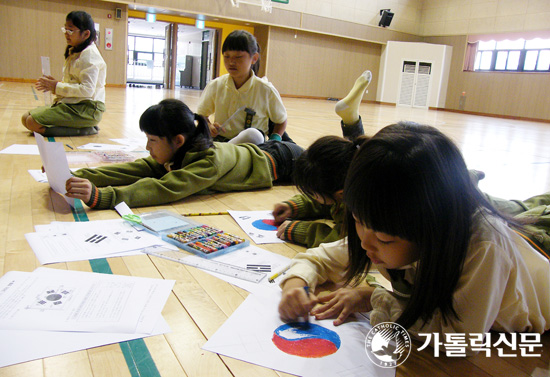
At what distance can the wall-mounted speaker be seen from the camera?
1123cm

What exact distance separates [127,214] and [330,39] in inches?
415

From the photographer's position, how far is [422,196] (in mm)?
691

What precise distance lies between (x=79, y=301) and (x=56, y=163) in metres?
0.78

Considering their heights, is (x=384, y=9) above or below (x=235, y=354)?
above

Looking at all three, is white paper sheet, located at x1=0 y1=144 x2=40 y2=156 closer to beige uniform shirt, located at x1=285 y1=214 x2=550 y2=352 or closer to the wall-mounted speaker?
beige uniform shirt, located at x1=285 y1=214 x2=550 y2=352

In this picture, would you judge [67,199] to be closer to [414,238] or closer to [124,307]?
[124,307]

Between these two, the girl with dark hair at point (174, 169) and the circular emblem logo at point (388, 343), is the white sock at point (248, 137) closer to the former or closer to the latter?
the girl with dark hair at point (174, 169)

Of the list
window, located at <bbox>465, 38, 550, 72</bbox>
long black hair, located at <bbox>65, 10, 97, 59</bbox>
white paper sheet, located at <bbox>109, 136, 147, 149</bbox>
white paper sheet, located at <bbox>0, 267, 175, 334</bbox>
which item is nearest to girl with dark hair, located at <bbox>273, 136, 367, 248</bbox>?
white paper sheet, located at <bbox>0, 267, 175, 334</bbox>

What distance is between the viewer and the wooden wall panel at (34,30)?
314 inches

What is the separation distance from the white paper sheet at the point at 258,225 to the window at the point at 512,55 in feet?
33.8

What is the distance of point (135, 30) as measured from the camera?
1566cm

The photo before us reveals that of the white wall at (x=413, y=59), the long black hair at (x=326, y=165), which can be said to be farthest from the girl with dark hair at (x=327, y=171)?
the white wall at (x=413, y=59)

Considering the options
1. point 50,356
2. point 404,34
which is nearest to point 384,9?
point 404,34

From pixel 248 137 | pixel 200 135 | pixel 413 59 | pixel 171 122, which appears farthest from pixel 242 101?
pixel 413 59
